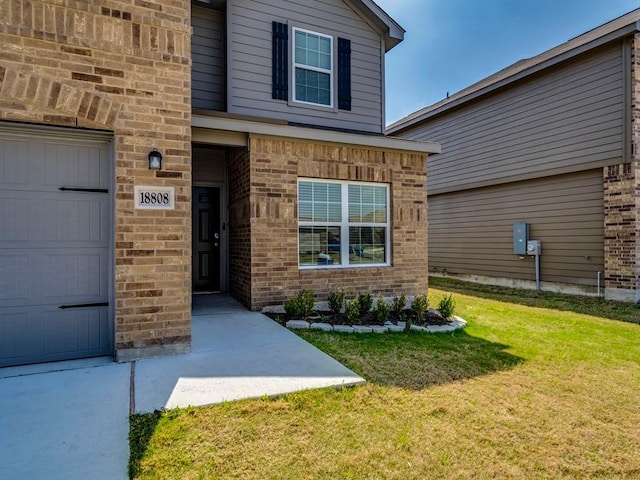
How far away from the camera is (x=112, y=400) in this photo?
124 inches

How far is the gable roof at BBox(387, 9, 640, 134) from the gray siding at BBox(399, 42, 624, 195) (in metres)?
→ 0.26

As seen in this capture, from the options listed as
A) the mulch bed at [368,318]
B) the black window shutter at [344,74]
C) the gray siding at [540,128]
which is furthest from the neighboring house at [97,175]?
the gray siding at [540,128]

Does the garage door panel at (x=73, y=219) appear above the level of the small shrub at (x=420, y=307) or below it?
above

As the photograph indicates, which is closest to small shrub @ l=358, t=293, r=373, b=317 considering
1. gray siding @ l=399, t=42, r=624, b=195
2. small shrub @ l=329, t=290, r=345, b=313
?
small shrub @ l=329, t=290, r=345, b=313

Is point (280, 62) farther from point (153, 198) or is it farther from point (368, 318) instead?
Answer: point (368, 318)

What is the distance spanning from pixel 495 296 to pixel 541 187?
3.23m

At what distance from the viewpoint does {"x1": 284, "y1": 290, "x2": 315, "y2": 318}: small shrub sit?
6.04 m

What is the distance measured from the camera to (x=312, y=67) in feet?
25.6

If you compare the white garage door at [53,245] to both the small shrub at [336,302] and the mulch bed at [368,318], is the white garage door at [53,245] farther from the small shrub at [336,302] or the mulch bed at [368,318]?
the small shrub at [336,302]

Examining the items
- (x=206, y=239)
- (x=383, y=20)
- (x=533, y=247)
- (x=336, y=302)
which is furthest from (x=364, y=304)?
(x=533, y=247)

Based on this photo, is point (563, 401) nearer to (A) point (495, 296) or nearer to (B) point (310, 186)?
(B) point (310, 186)

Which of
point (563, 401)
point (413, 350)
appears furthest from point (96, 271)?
point (563, 401)

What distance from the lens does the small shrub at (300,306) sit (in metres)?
6.04

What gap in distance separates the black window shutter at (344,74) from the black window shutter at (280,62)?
1136 mm
